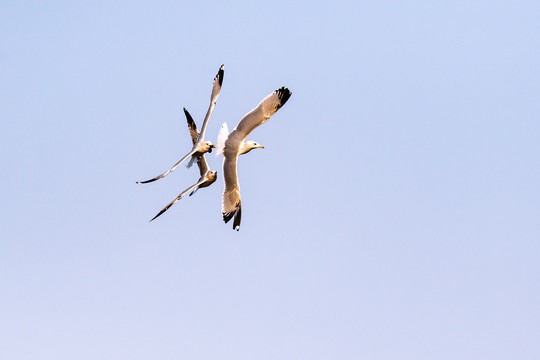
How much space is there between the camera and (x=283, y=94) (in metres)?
24.9

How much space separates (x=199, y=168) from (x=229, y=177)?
942mm

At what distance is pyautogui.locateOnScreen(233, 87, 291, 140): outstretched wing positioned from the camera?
2486 cm

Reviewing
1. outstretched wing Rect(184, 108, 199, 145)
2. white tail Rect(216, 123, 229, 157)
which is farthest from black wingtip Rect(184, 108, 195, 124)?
white tail Rect(216, 123, 229, 157)

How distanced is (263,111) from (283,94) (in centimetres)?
74

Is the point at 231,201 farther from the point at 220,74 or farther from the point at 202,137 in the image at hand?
the point at 220,74

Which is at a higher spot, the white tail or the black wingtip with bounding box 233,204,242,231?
the white tail

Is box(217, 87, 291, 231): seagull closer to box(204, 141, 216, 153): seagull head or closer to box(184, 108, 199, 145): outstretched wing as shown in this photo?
box(204, 141, 216, 153): seagull head

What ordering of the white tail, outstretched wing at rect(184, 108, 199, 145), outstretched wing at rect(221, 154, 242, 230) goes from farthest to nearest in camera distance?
outstretched wing at rect(184, 108, 199, 145) → outstretched wing at rect(221, 154, 242, 230) → the white tail

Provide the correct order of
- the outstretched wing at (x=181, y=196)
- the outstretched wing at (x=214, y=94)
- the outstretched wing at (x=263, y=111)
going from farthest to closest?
1. the outstretched wing at (x=263, y=111)
2. the outstretched wing at (x=214, y=94)
3. the outstretched wing at (x=181, y=196)

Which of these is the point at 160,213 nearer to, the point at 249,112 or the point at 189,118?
the point at 249,112

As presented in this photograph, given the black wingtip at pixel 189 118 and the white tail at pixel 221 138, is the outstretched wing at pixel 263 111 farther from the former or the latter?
the black wingtip at pixel 189 118

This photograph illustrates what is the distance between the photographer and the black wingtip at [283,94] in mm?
24906

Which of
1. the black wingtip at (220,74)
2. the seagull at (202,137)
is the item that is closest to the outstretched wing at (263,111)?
the seagull at (202,137)

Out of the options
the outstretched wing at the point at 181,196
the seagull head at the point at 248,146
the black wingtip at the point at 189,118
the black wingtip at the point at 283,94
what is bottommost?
the outstretched wing at the point at 181,196
